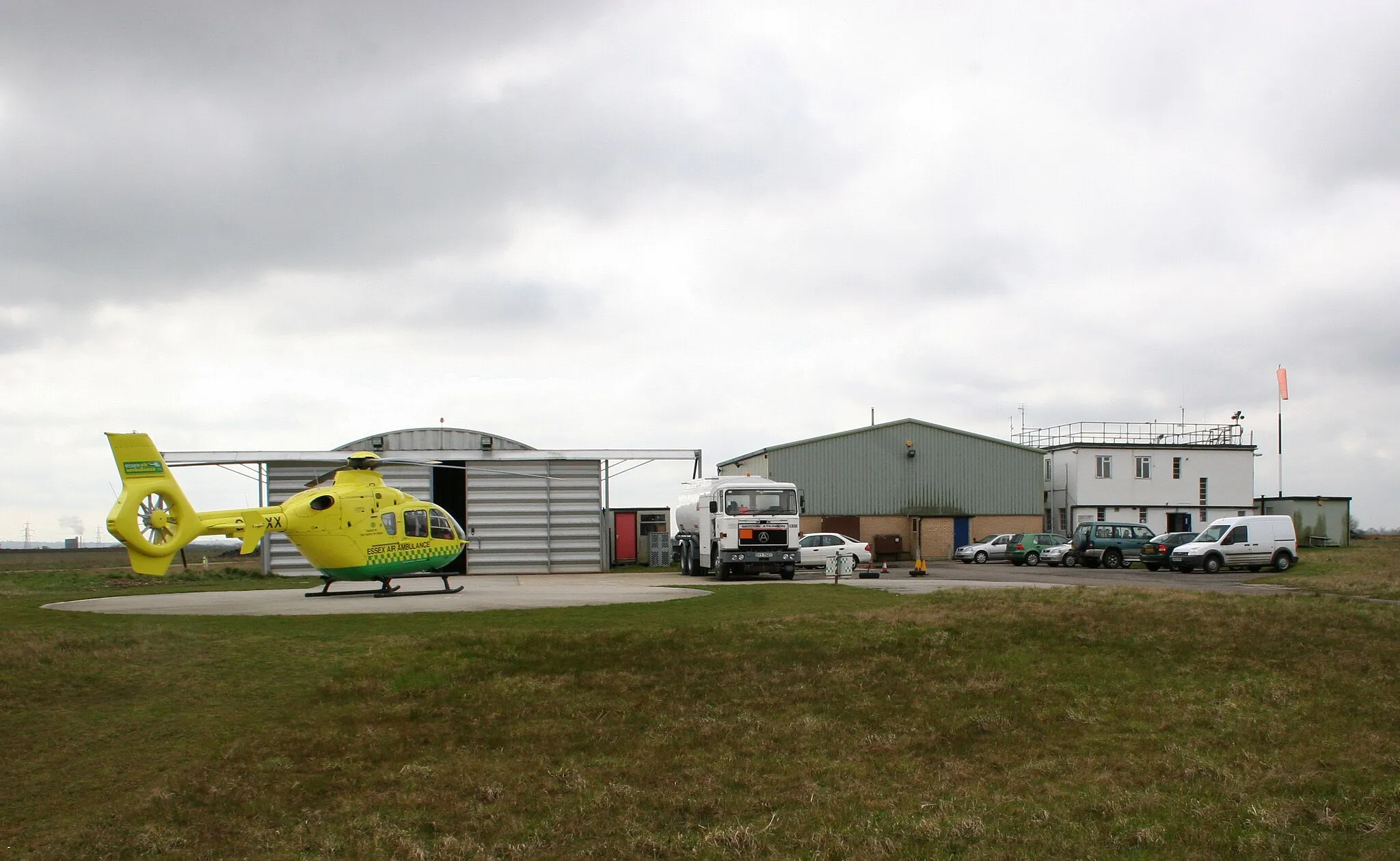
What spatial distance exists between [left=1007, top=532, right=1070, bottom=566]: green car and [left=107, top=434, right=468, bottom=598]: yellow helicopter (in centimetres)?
2575

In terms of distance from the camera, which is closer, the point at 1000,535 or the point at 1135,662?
the point at 1135,662

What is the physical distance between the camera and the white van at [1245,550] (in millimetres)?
34500

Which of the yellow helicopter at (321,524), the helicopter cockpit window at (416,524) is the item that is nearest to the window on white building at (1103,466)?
the yellow helicopter at (321,524)

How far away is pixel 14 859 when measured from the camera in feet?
23.7

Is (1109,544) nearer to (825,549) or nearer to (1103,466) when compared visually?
(825,549)

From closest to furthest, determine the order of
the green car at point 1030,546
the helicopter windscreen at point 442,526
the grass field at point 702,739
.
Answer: the grass field at point 702,739 → the helicopter windscreen at point 442,526 → the green car at point 1030,546

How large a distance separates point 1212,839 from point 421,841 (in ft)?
18.7

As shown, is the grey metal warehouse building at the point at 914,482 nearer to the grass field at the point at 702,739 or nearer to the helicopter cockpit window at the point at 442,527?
the helicopter cockpit window at the point at 442,527

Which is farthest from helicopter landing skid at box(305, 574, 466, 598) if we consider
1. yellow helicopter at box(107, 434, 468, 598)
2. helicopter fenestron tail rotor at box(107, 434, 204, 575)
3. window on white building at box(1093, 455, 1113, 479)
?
window on white building at box(1093, 455, 1113, 479)

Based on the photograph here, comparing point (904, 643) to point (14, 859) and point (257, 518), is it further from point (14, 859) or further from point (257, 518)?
A: point (257, 518)

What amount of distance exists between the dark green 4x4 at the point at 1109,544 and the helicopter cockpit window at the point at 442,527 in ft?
84.2

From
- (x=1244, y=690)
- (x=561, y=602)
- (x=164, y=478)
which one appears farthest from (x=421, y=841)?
(x=164, y=478)

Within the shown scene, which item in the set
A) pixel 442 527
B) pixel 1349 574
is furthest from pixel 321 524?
pixel 1349 574

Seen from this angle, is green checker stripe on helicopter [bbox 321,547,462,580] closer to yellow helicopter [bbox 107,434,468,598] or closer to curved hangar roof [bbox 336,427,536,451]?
yellow helicopter [bbox 107,434,468,598]
